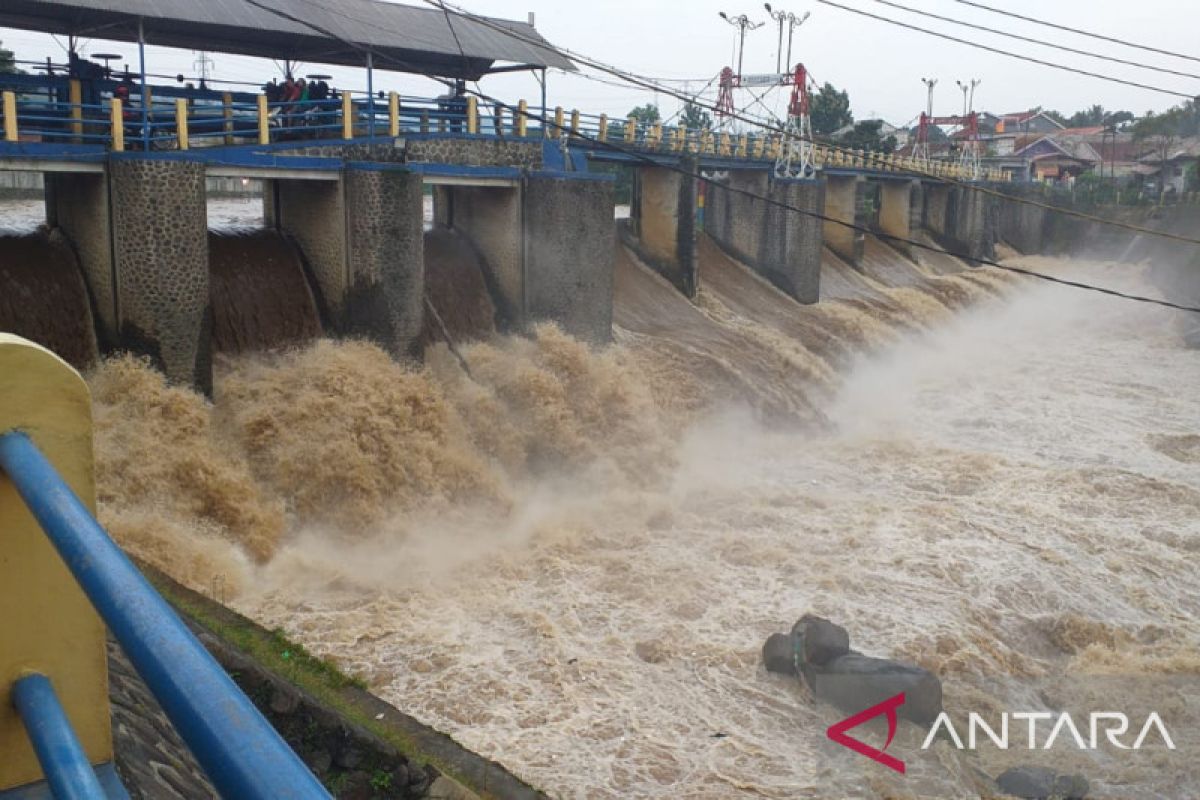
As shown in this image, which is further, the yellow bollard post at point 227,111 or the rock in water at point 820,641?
the yellow bollard post at point 227,111

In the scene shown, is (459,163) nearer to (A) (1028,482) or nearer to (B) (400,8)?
(B) (400,8)

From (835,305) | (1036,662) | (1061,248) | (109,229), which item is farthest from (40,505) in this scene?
(1061,248)

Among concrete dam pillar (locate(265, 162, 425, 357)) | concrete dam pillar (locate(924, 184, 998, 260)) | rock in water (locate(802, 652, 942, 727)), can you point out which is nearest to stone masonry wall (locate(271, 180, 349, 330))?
concrete dam pillar (locate(265, 162, 425, 357))

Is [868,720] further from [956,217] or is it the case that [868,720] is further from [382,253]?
[956,217]

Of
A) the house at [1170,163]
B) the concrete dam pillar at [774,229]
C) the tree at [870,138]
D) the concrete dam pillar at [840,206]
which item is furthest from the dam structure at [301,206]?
the house at [1170,163]

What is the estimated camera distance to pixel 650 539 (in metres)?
15.2

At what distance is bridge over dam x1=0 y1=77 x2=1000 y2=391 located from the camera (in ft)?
45.8

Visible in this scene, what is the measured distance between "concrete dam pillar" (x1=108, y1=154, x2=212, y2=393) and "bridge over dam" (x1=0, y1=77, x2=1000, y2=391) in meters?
0.02

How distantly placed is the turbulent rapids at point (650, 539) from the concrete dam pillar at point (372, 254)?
631 millimetres

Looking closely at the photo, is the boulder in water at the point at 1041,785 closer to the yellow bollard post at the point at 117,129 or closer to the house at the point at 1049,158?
the yellow bollard post at the point at 117,129

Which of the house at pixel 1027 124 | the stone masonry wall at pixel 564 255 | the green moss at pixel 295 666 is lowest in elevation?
the green moss at pixel 295 666

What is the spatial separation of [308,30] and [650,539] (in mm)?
10438

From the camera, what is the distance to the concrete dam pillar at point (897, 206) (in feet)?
145

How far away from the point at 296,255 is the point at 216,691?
16.9m
